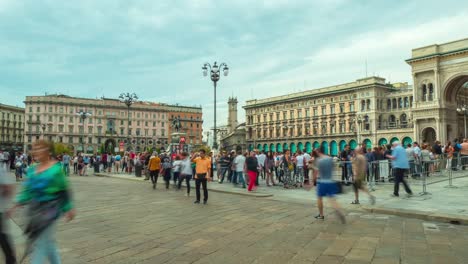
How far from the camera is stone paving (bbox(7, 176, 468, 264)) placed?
16.2 feet

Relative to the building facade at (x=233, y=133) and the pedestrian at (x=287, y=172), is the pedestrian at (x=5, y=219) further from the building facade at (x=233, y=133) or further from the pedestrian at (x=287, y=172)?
the building facade at (x=233, y=133)

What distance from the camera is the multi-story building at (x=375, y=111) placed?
157 feet

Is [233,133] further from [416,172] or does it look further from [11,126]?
[416,172]

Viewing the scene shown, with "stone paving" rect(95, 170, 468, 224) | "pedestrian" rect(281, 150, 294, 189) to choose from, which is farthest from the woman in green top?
"pedestrian" rect(281, 150, 294, 189)

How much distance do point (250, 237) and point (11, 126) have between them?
11025cm

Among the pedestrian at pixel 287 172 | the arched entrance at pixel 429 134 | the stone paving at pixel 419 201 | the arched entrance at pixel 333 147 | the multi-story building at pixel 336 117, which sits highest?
the multi-story building at pixel 336 117

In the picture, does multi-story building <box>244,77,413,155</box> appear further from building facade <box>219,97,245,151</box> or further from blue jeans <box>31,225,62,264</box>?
blue jeans <box>31,225,62,264</box>

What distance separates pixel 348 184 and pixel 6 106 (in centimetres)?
10402

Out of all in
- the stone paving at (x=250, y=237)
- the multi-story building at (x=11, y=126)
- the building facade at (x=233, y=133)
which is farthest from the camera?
the multi-story building at (x=11, y=126)

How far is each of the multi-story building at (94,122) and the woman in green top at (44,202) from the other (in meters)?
83.3

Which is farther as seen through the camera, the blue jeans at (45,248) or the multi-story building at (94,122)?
the multi-story building at (94,122)

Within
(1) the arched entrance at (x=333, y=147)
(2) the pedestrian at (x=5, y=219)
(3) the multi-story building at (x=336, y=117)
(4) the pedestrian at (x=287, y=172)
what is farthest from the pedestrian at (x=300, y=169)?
(1) the arched entrance at (x=333, y=147)

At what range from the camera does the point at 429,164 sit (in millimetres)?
13906

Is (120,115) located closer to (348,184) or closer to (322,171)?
(348,184)
